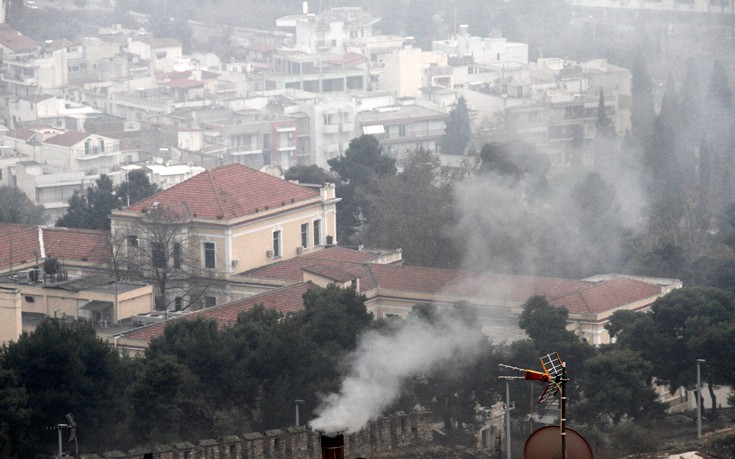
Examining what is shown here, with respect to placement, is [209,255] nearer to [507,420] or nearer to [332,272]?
[332,272]

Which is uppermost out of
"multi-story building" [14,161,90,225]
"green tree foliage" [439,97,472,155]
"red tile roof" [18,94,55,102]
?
"red tile roof" [18,94,55,102]

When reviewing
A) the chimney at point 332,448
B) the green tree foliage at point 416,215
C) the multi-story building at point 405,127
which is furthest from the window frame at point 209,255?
the multi-story building at point 405,127

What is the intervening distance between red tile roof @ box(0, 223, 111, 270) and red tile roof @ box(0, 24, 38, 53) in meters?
58.6

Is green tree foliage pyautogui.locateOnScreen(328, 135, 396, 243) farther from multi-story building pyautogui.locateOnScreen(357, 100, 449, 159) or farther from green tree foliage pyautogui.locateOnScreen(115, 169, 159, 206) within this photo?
multi-story building pyautogui.locateOnScreen(357, 100, 449, 159)

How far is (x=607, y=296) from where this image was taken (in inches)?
1578

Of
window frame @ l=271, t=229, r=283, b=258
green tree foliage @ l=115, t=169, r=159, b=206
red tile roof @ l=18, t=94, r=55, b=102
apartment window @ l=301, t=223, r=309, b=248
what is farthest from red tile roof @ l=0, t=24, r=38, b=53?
window frame @ l=271, t=229, r=283, b=258

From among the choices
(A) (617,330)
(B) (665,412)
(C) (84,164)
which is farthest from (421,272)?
Answer: (C) (84,164)

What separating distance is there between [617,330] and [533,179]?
17236mm

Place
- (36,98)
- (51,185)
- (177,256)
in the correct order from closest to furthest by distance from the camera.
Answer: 1. (177,256)
2. (51,185)
3. (36,98)

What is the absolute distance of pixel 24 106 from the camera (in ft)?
288

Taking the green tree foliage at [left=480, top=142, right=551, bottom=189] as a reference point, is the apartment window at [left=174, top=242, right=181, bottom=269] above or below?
below

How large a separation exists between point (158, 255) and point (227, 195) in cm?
208

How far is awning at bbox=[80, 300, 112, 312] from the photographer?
3925cm

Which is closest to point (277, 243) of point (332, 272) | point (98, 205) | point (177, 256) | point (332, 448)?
point (177, 256)
